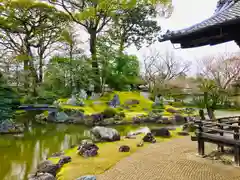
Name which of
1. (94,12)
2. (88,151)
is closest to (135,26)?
(94,12)

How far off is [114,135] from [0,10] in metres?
17.3

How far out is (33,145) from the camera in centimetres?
1259

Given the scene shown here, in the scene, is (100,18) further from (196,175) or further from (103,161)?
(196,175)

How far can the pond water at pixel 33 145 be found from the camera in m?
9.05

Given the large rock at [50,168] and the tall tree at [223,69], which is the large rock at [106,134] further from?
the tall tree at [223,69]

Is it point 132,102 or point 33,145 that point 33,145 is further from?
point 132,102

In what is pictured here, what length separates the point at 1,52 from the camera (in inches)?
942

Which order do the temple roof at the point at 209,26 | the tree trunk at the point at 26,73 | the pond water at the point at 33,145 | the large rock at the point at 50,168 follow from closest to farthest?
1. the temple roof at the point at 209,26
2. the large rock at the point at 50,168
3. the pond water at the point at 33,145
4. the tree trunk at the point at 26,73

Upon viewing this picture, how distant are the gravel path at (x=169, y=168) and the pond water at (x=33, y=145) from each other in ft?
10.7

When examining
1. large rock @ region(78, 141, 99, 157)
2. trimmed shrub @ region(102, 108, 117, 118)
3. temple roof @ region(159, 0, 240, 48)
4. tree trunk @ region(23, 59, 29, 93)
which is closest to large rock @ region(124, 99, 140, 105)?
trimmed shrub @ region(102, 108, 117, 118)

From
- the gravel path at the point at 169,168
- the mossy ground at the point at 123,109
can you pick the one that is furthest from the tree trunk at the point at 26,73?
the gravel path at the point at 169,168

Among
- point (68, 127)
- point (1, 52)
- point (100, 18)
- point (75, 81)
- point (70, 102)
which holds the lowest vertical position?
point (68, 127)

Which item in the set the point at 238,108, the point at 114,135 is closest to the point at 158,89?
the point at 238,108

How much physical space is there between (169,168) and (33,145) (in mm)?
7880
